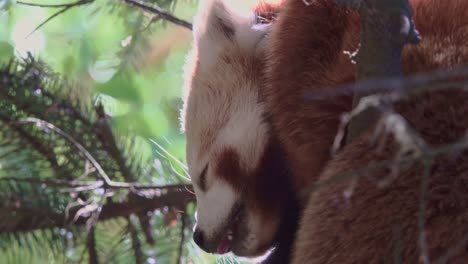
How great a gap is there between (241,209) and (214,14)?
0.37m

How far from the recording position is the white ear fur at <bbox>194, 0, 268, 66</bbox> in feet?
4.75

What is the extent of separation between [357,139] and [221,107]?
0.48 m

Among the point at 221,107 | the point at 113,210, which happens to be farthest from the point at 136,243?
the point at 221,107

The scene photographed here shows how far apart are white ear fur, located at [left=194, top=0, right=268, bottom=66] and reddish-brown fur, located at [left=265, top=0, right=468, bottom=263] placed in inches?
6.5

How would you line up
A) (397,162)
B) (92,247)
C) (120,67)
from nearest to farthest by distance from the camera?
(397,162) < (92,247) < (120,67)

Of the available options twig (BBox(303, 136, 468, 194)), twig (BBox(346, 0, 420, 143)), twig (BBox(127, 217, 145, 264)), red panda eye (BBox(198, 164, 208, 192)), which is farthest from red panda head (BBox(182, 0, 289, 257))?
twig (BBox(303, 136, 468, 194))

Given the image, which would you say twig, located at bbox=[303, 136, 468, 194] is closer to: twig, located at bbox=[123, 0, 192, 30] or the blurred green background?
the blurred green background

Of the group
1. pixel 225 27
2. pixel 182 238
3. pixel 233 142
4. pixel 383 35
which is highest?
pixel 383 35

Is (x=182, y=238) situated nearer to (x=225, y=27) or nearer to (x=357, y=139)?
(x=225, y=27)

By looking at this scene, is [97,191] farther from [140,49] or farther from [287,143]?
[140,49]

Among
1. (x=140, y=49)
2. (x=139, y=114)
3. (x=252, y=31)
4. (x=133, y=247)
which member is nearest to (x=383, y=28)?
(x=252, y=31)

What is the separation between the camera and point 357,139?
103cm

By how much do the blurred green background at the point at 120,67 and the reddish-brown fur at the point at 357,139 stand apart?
1.24ft

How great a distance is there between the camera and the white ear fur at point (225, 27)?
4.75 ft
